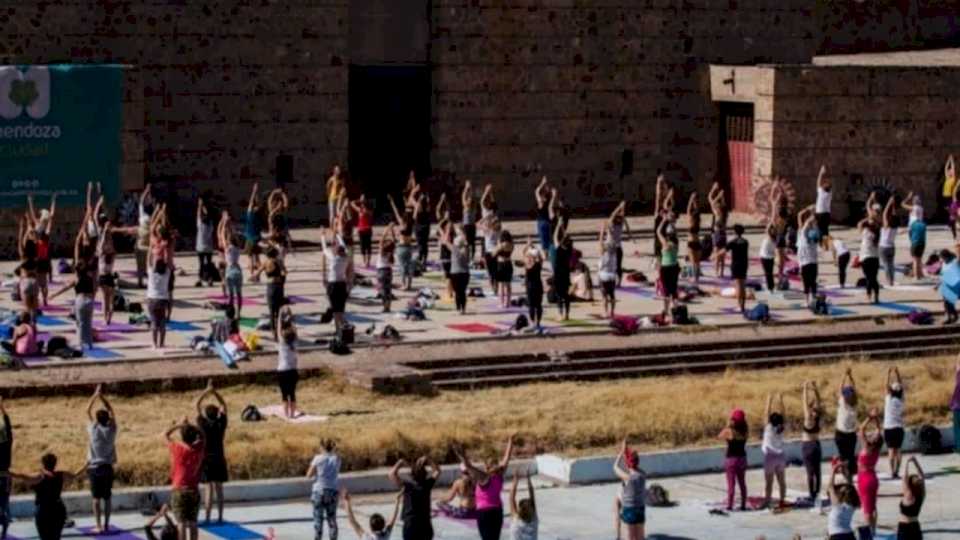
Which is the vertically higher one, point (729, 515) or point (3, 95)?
point (3, 95)

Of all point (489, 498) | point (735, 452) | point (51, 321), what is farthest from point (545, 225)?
point (489, 498)

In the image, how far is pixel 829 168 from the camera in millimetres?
58562

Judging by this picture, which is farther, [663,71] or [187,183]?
[663,71]

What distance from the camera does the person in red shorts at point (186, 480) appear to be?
2873 cm

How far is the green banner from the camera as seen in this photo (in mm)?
50031

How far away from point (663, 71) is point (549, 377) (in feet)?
66.1

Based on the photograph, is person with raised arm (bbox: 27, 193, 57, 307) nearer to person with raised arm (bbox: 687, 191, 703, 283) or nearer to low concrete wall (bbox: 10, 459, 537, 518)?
low concrete wall (bbox: 10, 459, 537, 518)

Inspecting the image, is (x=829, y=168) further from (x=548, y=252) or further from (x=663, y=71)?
(x=548, y=252)

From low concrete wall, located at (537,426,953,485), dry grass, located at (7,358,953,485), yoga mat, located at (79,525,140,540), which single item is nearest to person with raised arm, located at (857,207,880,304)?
dry grass, located at (7,358,953,485)

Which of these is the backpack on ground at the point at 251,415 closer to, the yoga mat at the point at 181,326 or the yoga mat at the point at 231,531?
the yoga mat at the point at 231,531

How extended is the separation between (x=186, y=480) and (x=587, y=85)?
30.7m

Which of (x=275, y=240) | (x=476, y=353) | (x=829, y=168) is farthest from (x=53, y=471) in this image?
(x=829, y=168)

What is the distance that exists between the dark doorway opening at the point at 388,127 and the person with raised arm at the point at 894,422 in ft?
76.1

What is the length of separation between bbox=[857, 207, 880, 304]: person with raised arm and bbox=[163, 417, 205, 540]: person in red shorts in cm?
1909
